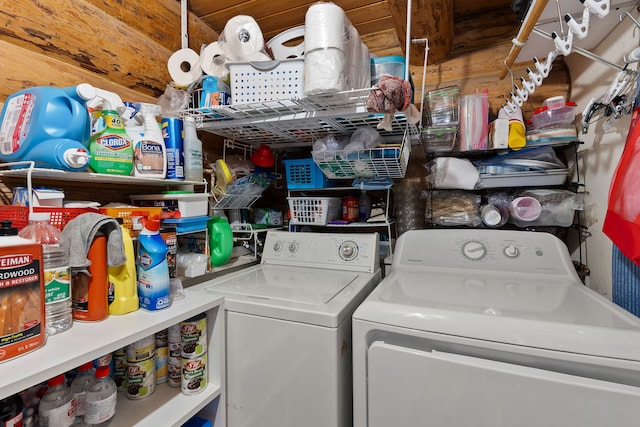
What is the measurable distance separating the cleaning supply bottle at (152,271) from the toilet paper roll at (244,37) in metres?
0.90

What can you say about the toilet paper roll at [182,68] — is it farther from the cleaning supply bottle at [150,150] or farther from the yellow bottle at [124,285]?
the yellow bottle at [124,285]

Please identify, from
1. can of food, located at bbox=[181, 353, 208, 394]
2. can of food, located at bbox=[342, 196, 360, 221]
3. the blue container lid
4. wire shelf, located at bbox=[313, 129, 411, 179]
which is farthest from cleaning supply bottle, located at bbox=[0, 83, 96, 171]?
can of food, located at bbox=[342, 196, 360, 221]

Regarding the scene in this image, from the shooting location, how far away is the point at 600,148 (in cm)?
126

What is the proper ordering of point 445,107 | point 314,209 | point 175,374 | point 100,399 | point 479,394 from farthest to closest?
1. point 314,209
2. point 445,107
3. point 175,374
4. point 100,399
5. point 479,394

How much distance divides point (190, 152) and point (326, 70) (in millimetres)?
755

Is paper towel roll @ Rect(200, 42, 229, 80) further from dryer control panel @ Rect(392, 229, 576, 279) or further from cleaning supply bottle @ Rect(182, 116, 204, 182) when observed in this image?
dryer control panel @ Rect(392, 229, 576, 279)

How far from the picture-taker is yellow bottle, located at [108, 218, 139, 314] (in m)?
0.95

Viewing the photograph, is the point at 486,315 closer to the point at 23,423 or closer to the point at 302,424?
the point at 302,424

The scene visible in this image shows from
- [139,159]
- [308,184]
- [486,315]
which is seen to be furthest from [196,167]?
[486,315]

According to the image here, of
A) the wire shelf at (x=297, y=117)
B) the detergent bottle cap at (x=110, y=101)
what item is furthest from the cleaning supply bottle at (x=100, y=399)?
the wire shelf at (x=297, y=117)

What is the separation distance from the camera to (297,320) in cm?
99

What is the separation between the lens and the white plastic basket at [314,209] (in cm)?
172

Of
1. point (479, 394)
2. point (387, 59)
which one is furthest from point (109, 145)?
point (479, 394)

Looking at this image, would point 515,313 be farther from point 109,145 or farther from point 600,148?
point 109,145
